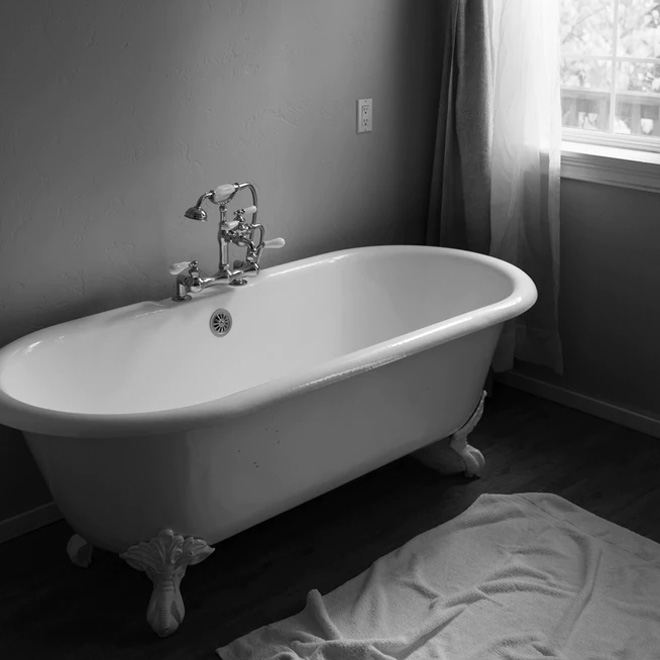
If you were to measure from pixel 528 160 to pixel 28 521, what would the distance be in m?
1.94

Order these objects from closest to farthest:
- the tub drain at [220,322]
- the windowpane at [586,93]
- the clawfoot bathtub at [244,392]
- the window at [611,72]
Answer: the clawfoot bathtub at [244,392]
the tub drain at [220,322]
the window at [611,72]
the windowpane at [586,93]

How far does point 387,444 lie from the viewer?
2469mm

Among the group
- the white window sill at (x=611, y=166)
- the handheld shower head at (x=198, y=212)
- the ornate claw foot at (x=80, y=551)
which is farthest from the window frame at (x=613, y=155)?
the ornate claw foot at (x=80, y=551)

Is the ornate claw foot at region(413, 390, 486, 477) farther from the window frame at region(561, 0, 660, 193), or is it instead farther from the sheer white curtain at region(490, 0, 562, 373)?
the window frame at region(561, 0, 660, 193)

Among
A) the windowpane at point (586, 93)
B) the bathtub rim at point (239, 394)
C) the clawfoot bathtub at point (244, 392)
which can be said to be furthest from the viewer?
the windowpane at point (586, 93)

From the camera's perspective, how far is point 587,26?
3.15 metres

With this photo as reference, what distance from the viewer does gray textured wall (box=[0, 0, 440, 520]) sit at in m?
2.40

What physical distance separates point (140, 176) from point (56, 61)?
1.28 ft

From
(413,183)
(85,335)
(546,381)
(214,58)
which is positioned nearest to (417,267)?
(413,183)

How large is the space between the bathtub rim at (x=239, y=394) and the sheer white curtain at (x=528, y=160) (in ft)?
1.71

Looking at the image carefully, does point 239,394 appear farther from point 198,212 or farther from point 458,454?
point 458,454

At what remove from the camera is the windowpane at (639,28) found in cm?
298

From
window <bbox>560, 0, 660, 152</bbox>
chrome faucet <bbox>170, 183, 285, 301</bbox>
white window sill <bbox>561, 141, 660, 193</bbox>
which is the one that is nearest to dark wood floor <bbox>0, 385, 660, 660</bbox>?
chrome faucet <bbox>170, 183, 285, 301</bbox>

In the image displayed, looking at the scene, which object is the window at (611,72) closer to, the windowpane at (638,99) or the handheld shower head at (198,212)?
the windowpane at (638,99)
